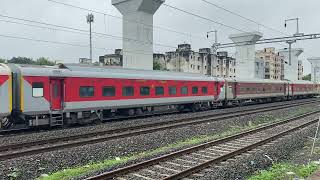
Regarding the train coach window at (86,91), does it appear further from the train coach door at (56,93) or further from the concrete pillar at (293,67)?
the concrete pillar at (293,67)

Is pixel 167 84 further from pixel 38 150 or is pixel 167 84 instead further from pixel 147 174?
pixel 147 174

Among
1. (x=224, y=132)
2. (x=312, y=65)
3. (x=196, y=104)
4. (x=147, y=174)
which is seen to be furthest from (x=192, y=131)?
(x=312, y=65)

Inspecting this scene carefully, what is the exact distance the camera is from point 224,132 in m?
19.9

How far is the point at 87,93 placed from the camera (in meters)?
21.4

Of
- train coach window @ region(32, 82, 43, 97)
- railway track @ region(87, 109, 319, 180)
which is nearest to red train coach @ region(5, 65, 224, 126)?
train coach window @ region(32, 82, 43, 97)

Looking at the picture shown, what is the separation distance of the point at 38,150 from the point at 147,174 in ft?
16.4

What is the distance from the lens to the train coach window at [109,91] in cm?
2270

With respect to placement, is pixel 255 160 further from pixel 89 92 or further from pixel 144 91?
pixel 144 91

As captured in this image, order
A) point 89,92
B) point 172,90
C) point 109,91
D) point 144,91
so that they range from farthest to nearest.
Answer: point 172,90
point 144,91
point 109,91
point 89,92

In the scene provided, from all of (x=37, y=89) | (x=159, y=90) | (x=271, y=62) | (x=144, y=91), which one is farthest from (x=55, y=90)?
(x=271, y=62)

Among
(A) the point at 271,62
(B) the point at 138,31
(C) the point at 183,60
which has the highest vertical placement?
(A) the point at 271,62

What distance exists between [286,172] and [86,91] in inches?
540

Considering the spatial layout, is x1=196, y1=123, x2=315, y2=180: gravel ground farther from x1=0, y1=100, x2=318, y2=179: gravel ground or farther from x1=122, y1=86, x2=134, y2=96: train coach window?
x1=122, y1=86, x2=134, y2=96: train coach window

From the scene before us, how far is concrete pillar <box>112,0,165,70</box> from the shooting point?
34.4m
